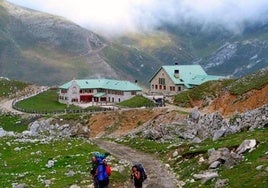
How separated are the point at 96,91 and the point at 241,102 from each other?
9883cm

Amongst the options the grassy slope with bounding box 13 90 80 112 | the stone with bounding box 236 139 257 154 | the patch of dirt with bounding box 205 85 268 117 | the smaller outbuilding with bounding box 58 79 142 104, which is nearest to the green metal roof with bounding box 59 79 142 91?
the smaller outbuilding with bounding box 58 79 142 104

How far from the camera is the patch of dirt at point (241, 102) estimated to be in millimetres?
89875

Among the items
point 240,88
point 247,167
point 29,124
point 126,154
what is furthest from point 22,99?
point 247,167

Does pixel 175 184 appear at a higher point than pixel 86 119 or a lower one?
lower

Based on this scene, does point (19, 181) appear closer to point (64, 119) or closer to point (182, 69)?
point (64, 119)

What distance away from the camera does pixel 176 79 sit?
575ft

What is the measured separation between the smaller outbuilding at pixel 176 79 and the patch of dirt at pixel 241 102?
68524 mm

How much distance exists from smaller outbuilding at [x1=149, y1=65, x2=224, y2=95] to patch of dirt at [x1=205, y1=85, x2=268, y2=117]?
68.5m

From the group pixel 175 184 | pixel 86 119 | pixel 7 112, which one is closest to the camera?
pixel 175 184

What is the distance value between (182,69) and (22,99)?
187 feet

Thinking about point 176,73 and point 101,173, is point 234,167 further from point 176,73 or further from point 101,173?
point 176,73

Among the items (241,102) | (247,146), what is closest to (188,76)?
(241,102)

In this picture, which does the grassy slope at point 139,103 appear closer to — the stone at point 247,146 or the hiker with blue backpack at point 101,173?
the stone at point 247,146

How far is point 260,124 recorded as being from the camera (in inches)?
2147
